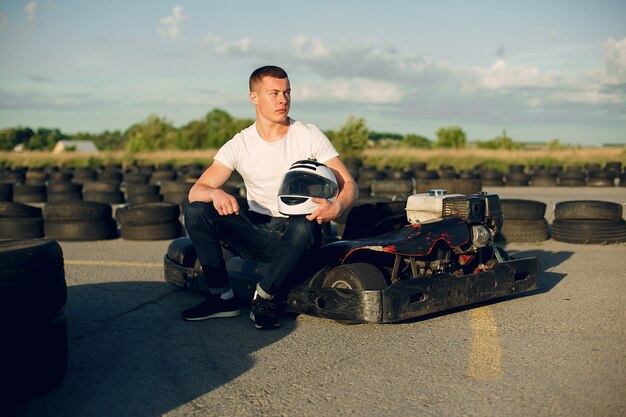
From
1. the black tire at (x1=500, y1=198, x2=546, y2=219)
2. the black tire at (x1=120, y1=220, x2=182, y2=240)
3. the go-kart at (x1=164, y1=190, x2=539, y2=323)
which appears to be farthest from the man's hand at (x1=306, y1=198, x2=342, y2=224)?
the black tire at (x1=120, y1=220, x2=182, y2=240)

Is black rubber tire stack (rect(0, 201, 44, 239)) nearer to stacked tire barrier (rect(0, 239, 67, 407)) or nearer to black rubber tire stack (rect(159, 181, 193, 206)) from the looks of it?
black rubber tire stack (rect(159, 181, 193, 206))

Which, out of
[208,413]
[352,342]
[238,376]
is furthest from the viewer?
[352,342]

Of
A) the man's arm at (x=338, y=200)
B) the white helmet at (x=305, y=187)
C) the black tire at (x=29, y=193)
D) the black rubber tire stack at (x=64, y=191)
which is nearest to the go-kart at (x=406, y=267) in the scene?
the man's arm at (x=338, y=200)

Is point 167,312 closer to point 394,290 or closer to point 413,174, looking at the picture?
point 394,290

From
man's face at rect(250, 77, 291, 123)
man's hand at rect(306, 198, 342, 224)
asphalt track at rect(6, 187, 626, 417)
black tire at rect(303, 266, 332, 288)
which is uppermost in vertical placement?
man's face at rect(250, 77, 291, 123)

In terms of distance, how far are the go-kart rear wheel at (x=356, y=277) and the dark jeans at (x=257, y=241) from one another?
0.66 feet

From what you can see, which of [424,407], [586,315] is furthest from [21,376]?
[586,315]

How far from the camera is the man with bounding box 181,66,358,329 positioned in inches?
168

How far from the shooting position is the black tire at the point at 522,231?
8.42 metres

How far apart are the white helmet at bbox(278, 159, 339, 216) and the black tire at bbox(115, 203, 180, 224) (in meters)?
5.52

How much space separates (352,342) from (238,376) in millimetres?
852

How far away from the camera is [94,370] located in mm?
3486

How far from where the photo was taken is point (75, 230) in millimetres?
9242

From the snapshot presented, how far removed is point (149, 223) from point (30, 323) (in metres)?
6.33
